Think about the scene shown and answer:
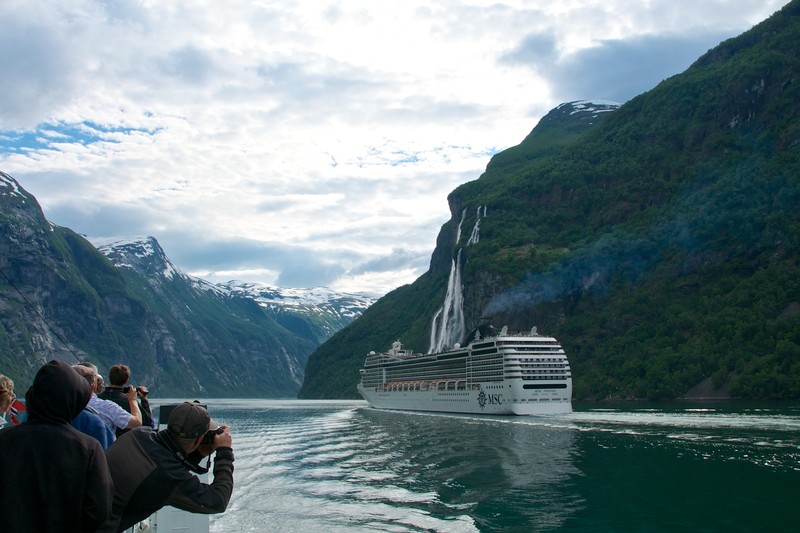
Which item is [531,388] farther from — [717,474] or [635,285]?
[635,285]

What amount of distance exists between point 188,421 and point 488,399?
94.2 metres

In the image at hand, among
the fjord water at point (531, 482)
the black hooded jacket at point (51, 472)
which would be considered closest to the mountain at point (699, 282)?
the fjord water at point (531, 482)

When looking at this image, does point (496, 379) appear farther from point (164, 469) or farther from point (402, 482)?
point (164, 469)

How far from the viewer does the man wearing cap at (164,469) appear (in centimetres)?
638

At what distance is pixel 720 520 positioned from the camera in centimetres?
2434

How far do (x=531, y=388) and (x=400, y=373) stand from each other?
159 ft

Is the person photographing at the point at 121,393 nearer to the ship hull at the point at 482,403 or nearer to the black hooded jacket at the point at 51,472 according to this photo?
the black hooded jacket at the point at 51,472

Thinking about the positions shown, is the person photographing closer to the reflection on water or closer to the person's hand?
the person's hand

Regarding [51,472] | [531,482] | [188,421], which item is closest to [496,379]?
[531,482]

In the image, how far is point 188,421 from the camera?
6.67m

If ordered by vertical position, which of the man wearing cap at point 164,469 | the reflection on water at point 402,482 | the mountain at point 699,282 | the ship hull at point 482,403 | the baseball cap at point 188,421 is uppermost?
the mountain at point 699,282

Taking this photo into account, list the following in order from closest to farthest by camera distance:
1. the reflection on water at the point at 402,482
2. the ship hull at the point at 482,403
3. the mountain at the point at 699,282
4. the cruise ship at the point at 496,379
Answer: the reflection on water at the point at 402,482 → the ship hull at the point at 482,403 → the cruise ship at the point at 496,379 → the mountain at the point at 699,282

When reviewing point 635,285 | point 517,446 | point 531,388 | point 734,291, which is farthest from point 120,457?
point 635,285

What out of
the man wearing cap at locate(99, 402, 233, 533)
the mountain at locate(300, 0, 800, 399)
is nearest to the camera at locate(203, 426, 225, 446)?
the man wearing cap at locate(99, 402, 233, 533)
